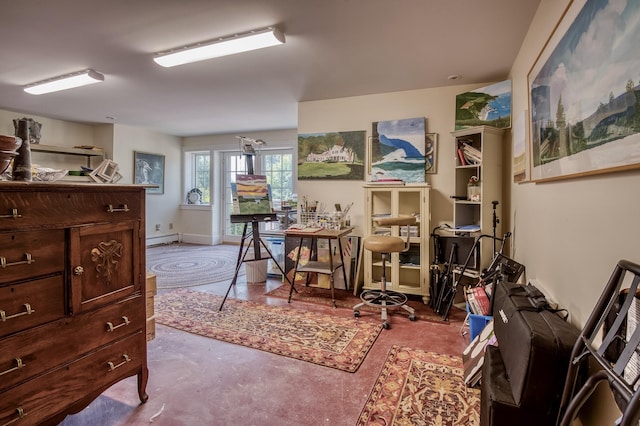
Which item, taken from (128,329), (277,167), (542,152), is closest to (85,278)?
(128,329)

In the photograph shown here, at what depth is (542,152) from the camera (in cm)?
186

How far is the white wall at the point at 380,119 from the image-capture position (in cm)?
367

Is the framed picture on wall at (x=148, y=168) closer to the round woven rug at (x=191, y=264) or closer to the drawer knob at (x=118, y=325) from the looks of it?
the round woven rug at (x=191, y=264)

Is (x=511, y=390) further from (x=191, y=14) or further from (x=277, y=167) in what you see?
(x=277, y=167)

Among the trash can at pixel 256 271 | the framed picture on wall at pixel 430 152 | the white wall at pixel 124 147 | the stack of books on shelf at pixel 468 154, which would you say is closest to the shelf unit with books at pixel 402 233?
the framed picture on wall at pixel 430 152

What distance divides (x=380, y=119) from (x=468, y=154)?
45.8 inches

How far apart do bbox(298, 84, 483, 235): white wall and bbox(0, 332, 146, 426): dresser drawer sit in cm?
290

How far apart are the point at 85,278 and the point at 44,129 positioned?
5610 mm

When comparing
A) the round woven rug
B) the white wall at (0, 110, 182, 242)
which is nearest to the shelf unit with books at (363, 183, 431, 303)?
the round woven rug

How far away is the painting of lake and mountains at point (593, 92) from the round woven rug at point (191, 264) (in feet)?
12.9

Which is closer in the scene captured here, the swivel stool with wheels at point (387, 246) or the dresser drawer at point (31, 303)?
the dresser drawer at point (31, 303)

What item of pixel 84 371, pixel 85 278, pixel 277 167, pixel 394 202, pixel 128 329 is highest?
pixel 277 167

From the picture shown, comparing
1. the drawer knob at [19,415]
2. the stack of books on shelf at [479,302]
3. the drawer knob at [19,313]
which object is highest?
the drawer knob at [19,313]

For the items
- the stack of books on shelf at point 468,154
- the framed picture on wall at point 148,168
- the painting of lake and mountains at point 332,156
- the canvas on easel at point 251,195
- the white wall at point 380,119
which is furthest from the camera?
the framed picture on wall at point 148,168
